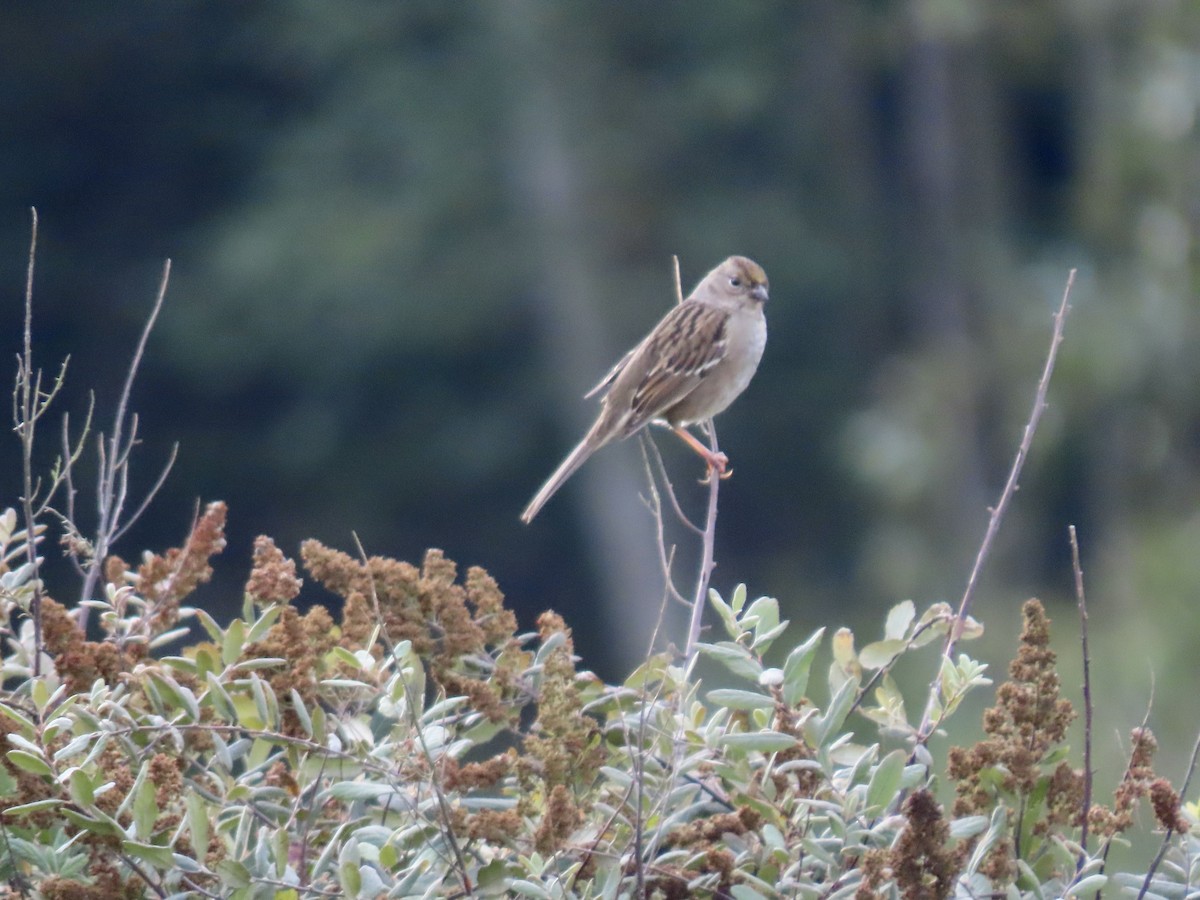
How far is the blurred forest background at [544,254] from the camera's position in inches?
851

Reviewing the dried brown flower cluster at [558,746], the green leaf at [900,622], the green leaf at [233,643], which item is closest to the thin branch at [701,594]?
the dried brown flower cluster at [558,746]

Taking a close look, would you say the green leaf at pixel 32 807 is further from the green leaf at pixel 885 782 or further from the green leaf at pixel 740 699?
the green leaf at pixel 885 782

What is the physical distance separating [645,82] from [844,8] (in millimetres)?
3955

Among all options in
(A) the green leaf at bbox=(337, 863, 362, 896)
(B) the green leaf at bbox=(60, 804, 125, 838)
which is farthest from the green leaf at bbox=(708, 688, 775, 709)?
(B) the green leaf at bbox=(60, 804, 125, 838)

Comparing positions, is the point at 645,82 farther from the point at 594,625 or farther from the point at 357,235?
→ the point at 594,625

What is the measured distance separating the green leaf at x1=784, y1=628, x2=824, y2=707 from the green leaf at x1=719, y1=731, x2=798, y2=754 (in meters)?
0.09

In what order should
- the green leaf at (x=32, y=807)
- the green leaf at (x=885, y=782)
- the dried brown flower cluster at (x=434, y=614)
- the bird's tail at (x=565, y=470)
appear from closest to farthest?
the green leaf at (x=32, y=807)
the green leaf at (x=885, y=782)
the dried brown flower cluster at (x=434, y=614)
the bird's tail at (x=565, y=470)

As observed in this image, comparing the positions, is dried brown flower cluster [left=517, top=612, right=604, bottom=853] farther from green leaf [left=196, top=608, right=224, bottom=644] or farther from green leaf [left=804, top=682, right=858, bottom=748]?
green leaf [left=196, top=608, right=224, bottom=644]

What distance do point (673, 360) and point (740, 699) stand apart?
3.35 metres

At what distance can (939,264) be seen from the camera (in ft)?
76.6

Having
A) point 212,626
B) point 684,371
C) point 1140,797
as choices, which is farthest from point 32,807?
point 684,371

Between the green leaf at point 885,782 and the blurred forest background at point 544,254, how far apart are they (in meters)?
17.5

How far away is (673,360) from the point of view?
5.69 m

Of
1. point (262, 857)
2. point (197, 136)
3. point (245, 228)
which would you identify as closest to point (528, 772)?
point (262, 857)
